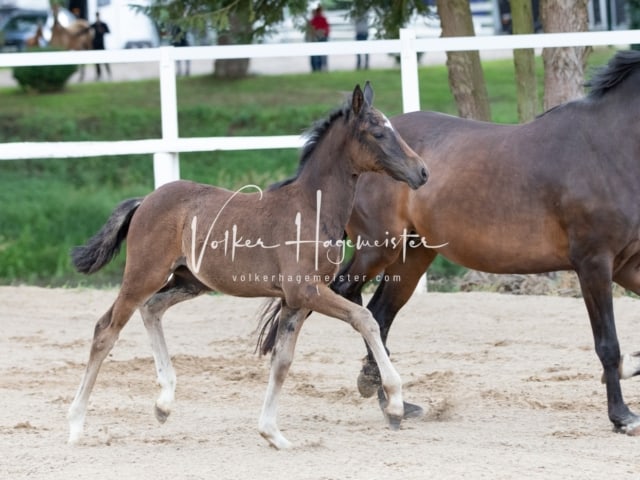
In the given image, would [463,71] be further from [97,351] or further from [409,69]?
[97,351]

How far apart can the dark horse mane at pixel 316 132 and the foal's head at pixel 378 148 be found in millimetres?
46

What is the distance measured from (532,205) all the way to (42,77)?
59.7 feet

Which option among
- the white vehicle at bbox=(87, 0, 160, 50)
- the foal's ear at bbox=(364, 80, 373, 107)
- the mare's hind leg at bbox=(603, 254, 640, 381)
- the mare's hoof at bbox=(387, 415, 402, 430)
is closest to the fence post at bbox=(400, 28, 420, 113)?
the mare's hind leg at bbox=(603, 254, 640, 381)

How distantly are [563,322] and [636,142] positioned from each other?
9.69ft

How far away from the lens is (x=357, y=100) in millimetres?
5238

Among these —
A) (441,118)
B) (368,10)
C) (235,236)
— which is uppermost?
(368,10)

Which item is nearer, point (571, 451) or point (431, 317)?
point (571, 451)

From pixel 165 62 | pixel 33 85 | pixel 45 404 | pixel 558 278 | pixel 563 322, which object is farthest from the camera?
pixel 33 85

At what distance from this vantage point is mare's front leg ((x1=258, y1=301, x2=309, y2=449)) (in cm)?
526

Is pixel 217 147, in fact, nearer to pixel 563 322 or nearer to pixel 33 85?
pixel 563 322

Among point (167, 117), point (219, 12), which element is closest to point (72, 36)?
point (219, 12)

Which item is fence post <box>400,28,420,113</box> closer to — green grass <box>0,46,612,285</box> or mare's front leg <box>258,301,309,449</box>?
green grass <box>0,46,612,285</box>

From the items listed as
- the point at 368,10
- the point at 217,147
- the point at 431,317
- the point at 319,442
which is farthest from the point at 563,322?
the point at 368,10

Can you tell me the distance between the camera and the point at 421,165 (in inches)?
204
